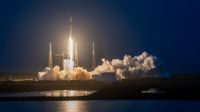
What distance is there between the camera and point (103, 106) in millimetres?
91688

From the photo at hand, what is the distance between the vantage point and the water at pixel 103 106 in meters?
87.4

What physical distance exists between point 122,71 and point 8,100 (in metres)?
47.7

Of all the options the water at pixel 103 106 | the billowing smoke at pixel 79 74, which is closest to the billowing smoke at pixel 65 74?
the billowing smoke at pixel 79 74

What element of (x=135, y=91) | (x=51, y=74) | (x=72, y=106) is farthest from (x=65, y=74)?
(x=72, y=106)

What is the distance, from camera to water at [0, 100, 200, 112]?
87.4 meters

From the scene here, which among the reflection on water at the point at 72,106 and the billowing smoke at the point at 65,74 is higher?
the billowing smoke at the point at 65,74

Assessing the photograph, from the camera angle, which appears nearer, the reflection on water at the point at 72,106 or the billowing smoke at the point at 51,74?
the reflection on water at the point at 72,106

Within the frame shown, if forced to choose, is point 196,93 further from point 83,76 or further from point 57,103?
point 83,76

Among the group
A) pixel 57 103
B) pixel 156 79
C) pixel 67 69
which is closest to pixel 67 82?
pixel 67 69

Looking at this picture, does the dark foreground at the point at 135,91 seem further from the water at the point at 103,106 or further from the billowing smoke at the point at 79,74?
the billowing smoke at the point at 79,74

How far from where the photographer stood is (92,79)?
142m

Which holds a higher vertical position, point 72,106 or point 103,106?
point 72,106

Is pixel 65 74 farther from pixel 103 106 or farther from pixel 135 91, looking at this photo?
pixel 103 106

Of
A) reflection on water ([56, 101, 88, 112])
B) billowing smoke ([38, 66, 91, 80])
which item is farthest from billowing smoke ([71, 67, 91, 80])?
reflection on water ([56, 101, 88, 112])
